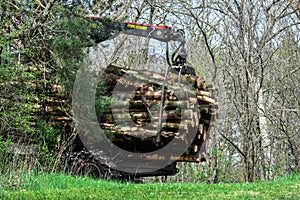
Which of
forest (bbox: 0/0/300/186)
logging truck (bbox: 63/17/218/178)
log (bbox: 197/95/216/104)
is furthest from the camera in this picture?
log (bbox: 197/95/216/104)

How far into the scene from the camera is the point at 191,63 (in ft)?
40.0

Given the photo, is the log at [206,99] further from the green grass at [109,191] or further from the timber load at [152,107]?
the green grass at [109,191]

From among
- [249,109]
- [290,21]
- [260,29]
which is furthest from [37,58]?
[290,21]

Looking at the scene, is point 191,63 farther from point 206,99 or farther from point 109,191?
point 109,191

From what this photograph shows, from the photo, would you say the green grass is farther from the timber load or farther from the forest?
the timber load

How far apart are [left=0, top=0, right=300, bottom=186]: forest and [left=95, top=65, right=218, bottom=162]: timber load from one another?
771mm

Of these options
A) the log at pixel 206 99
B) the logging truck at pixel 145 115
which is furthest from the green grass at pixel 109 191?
the log at pixel 206 99

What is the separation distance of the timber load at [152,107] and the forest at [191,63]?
0.77 meters

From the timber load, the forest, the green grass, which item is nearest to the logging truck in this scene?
the timber load

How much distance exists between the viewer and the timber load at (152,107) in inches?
331

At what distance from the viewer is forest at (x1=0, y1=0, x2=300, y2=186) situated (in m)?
7.41

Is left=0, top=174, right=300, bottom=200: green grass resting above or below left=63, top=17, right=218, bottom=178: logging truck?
below

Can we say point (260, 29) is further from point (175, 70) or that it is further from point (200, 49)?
point (175, 70)

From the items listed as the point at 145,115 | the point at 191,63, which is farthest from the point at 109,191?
the point at 191,63
